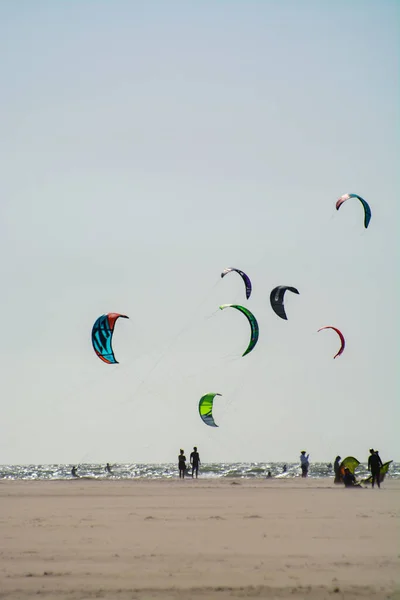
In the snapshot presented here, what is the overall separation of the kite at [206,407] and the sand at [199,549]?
449 inches

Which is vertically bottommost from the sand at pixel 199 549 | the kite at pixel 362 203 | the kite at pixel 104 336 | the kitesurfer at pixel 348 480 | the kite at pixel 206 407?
the sand at pixel 199 549

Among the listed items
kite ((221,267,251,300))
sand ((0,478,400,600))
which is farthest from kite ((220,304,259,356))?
sand ((0,478,400,600))

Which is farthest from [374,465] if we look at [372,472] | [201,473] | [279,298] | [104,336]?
[201,473]

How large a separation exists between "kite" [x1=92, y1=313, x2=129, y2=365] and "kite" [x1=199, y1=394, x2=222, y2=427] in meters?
5.17

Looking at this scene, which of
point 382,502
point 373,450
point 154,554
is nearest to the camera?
point 154,554

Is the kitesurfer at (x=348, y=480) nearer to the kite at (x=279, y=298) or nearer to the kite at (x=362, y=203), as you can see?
the kite at (x=279, y=298)

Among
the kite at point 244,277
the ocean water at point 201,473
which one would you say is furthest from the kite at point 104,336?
the ocean water at point 201,473

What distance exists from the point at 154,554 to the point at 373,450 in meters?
15.1

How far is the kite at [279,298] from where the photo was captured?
25678 mm

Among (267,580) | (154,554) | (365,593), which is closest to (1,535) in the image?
(154,554)

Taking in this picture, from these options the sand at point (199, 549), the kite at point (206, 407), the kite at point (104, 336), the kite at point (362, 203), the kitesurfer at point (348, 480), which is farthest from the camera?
the kite at point (206, 407)

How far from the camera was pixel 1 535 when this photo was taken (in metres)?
12.8

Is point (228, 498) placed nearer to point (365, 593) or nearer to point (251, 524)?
point (251, 524)

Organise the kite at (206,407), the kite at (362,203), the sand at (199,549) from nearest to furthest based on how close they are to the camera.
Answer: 1. the sand at (199,549)
2. the kite at (362,203)
3. the kite at (206,407)
